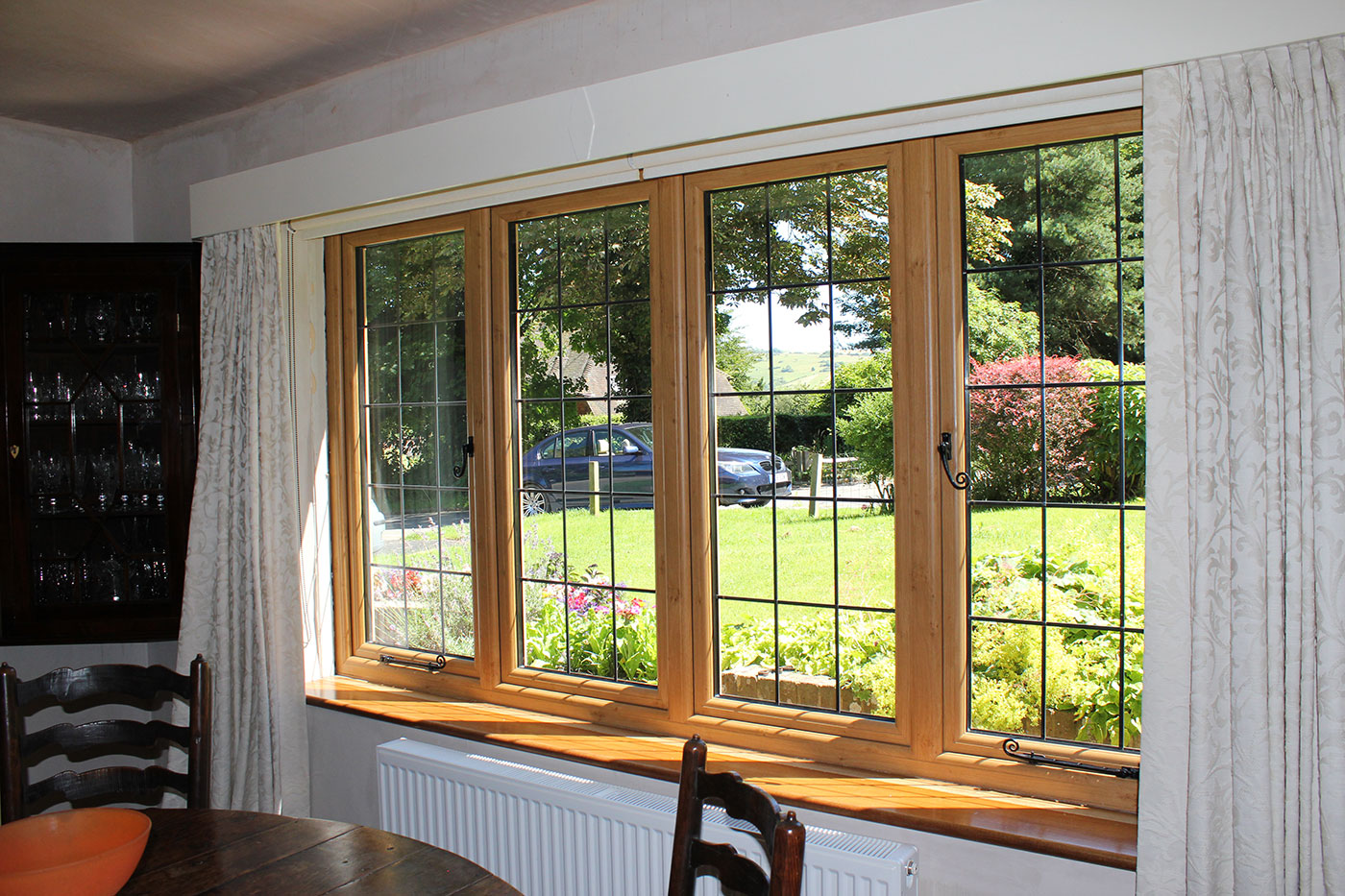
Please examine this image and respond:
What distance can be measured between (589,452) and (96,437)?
2099 mm

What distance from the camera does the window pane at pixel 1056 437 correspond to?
7.00 ft

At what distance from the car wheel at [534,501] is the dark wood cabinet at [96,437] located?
56.3 inches

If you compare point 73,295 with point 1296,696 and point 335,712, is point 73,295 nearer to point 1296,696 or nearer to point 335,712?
point 335,712

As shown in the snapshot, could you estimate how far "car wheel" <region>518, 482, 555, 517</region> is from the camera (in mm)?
3020

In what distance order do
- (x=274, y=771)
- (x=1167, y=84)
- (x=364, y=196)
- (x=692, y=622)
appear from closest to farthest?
(x=1167, y=84) < (x=692, y=622) < (x=364, y=196) < (x=274, y=771)

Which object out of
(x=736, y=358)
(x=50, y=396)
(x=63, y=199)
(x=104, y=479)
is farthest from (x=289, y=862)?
(x=63, y=199)

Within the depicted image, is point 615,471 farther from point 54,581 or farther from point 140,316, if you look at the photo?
point 54,581

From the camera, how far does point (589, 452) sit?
9.61 ft

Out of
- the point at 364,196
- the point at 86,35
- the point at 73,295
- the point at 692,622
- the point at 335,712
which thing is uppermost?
the point at 86,35

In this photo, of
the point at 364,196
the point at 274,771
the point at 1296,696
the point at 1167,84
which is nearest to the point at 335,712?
the point at 274,771

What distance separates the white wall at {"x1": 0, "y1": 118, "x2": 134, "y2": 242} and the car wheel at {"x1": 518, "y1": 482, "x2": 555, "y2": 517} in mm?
2310

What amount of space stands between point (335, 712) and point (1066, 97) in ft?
9.79

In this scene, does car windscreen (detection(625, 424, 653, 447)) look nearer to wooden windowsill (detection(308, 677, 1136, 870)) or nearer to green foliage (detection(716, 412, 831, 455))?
green foliage (detection(716, 412, 831, 455))

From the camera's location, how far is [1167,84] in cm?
186
